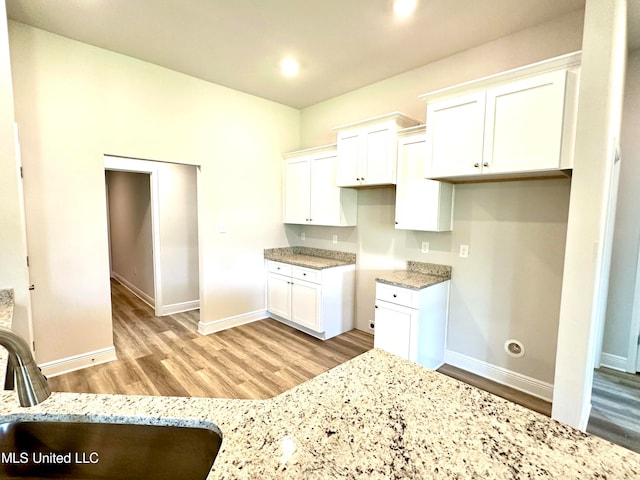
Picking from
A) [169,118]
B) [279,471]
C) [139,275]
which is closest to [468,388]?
[279,471]

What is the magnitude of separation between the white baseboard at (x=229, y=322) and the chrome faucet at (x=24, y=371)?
9.69 feet

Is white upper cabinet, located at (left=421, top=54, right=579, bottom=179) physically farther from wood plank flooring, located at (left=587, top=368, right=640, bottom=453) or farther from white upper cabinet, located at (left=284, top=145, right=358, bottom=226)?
wood plank flooring, located at (left=587, top=368, right=640, bottom=453)

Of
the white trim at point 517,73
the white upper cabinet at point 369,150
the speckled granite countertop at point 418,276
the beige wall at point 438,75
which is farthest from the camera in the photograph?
the white upper cabinet at point 369,150

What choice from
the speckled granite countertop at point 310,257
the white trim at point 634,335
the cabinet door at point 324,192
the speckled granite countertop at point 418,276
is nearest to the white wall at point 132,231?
the speckled granite countertop at point 310,257

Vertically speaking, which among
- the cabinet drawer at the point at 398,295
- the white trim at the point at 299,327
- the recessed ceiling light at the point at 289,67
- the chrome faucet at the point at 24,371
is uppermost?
the recessed ceiling light at the point at 289,67

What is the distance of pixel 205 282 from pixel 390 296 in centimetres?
216

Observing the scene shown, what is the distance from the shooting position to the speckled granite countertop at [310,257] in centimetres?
369

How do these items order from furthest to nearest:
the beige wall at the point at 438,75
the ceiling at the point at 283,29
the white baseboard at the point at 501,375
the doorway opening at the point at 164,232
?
the doorway opening at the point at 164,232 < the white baseboard at the point at 501,375 < the beige wall at the point at 438,75 < the ceiling at the point at 283,29

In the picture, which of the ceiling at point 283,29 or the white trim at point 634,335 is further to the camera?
the white trim at point 634,335

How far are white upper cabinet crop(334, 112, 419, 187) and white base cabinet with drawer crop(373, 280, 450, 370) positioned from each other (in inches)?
43.4

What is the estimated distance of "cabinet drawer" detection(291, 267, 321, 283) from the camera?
3.54 m

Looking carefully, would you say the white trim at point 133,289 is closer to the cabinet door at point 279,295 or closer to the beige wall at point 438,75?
the cabinet door at point 279,295

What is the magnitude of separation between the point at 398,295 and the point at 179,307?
3336mm

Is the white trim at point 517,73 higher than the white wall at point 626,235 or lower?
higher
